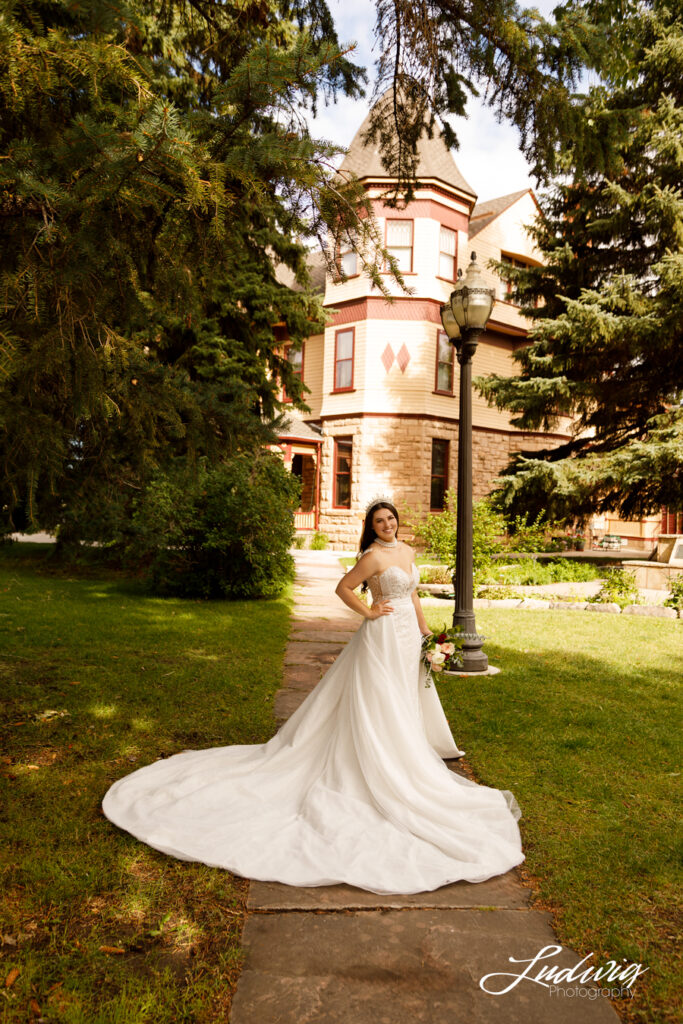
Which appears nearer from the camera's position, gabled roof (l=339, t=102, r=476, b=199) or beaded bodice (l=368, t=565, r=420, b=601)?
beaded bodice (l=368, t=565, r=420, b=601)

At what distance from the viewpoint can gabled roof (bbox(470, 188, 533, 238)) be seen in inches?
956

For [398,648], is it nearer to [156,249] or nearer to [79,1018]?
[79,1018]

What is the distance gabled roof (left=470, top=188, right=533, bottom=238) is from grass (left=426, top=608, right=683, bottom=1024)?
64.0 ft

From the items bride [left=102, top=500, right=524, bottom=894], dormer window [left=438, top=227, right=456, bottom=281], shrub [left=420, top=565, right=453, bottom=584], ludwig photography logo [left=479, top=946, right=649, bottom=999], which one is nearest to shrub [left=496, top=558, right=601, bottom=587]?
shrub [left=420, top=565, right=453, bottom=584]

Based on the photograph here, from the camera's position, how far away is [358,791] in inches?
151

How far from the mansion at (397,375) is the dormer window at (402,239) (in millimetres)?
32

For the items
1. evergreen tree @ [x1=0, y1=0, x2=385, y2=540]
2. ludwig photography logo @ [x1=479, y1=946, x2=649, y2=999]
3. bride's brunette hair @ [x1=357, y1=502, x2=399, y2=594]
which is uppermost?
evergreen tree @ [x1=0, y1=0, x2=385, y2=540]

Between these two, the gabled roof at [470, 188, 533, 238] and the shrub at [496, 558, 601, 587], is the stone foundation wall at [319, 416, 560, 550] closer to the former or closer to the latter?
the shrub at [496, 558, 601, 587]

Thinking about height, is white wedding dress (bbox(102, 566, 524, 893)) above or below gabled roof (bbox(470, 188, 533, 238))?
below

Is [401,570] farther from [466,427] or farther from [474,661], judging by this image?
[466,427]

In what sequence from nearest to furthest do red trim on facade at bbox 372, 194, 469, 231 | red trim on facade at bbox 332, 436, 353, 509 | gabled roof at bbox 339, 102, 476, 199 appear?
gabled roof at bbox 339, 102, 476, 199
red trim on facade at bbox 372, 194, 469, 231
red trim on facade at bbox 332, 436, 353, 509

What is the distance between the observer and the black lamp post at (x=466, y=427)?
736 centimetres

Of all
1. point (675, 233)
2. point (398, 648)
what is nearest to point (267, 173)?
point (398, 648)

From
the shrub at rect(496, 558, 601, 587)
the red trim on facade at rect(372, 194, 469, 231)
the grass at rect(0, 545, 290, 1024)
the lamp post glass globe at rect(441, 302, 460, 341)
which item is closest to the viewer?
the grass at rect(0, 545, 290, 1024)
